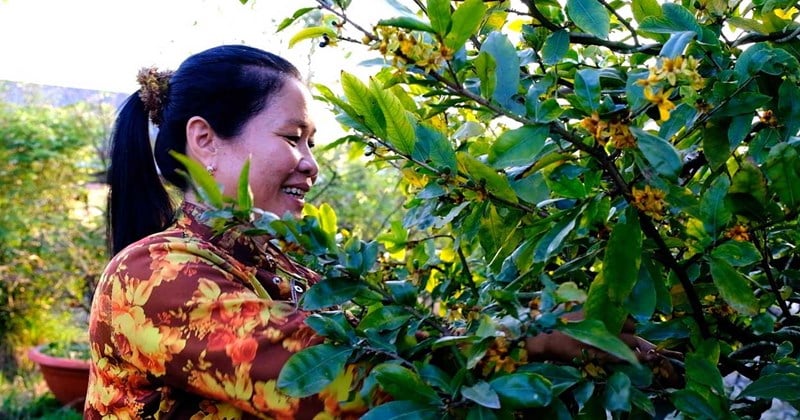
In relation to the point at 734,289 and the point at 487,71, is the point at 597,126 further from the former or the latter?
the point at 734,289

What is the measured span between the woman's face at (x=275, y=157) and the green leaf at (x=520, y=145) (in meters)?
0.59

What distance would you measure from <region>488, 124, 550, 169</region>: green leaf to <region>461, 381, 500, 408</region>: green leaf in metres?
0.23

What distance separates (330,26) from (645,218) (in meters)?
0.50

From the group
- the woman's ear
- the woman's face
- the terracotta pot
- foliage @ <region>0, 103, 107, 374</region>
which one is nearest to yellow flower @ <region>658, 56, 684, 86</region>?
the woman's face

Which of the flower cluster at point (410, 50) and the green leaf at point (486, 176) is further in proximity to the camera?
the green leaf at point (486, 176)

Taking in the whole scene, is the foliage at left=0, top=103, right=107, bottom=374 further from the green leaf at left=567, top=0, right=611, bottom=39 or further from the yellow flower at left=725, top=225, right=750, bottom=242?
the yellow flower at left=725, top=225, right=750, bottom=242

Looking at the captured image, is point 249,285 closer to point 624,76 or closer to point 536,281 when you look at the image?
point 536,281

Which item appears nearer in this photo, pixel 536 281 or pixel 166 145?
pixel 536 281

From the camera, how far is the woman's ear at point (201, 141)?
1.45 metres

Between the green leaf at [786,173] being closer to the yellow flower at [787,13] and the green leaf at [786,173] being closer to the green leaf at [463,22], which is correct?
the green leaf at [463,22]

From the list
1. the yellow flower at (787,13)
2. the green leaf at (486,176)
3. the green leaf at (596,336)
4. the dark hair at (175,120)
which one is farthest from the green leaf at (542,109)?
the dark hair at (175,120)

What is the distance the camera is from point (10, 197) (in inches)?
255

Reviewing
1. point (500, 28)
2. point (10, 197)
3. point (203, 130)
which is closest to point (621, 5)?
point (500, 28)

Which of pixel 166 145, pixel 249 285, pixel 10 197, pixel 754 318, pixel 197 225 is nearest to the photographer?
pixel 754 318
